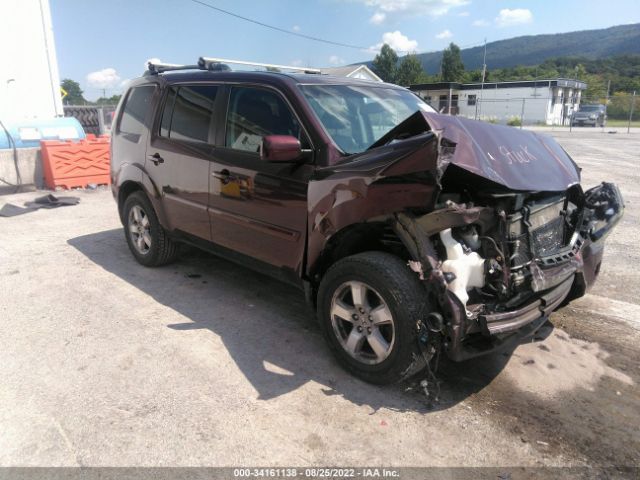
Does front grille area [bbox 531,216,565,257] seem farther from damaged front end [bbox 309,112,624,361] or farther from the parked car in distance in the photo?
the parked car in distance

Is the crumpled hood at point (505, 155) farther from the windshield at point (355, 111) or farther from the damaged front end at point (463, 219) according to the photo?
the windshield at point (355, 111)

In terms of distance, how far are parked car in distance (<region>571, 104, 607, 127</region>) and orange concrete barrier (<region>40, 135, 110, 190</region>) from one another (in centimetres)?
3823

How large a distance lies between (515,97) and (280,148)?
55.9m

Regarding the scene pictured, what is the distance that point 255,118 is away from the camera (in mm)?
3939

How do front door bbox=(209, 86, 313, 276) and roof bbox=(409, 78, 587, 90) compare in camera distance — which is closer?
front door bbox=(209, 86, 313, 276)

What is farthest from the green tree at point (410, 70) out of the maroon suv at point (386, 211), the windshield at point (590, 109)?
the maroon suv at point (386, 211)

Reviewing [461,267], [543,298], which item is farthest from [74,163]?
[543,298]

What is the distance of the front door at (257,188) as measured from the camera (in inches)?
139

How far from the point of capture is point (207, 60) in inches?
193

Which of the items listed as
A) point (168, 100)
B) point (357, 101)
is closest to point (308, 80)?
point (357, 101)

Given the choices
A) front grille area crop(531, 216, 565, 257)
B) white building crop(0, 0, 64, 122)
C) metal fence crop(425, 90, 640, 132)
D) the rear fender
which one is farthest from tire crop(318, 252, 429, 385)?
metal fence crop(425, 90, 640, 132)

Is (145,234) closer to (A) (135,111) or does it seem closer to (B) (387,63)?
(A) (135,111)

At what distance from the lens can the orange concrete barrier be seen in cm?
1019

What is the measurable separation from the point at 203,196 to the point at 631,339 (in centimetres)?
376
